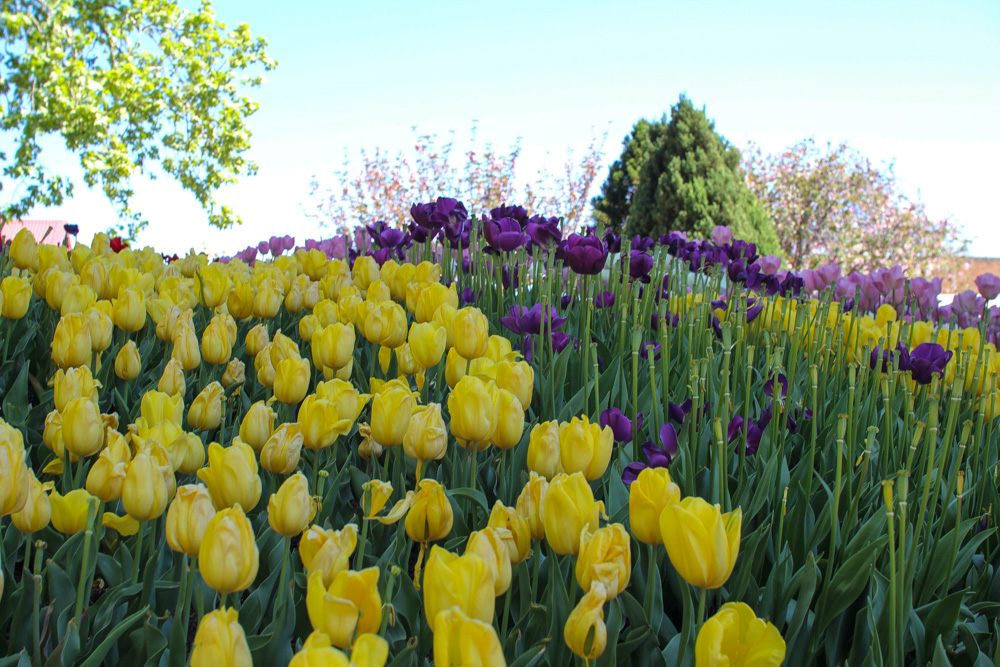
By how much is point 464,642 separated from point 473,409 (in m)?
0.59

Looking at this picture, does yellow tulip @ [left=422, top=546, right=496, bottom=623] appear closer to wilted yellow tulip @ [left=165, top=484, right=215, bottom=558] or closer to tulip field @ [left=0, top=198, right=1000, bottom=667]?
tulip field @ [left=0, top=198, right=1000, bottom=667]

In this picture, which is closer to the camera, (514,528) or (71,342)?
(514,528)

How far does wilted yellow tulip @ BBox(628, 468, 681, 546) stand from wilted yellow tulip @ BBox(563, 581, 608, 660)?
19 cm

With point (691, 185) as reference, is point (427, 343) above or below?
below

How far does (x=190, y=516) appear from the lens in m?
0.93

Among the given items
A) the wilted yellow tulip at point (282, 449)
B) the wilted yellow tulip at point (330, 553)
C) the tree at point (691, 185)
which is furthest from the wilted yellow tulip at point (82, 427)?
the tree at point (691, 185)

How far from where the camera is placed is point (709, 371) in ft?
6.23

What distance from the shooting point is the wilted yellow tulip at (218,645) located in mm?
722

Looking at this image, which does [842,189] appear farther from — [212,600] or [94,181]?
[212,600]

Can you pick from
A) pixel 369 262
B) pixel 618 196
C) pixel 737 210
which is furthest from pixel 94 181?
pixel 369 262

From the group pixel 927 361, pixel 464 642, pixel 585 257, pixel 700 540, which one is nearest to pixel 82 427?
pixel 464 642

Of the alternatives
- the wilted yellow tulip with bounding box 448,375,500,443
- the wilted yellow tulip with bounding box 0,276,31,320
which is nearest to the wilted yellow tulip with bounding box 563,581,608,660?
the wilted yellow tulip with bounding box 448,375,500,443

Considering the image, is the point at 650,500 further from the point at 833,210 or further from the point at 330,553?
the point at 833,210

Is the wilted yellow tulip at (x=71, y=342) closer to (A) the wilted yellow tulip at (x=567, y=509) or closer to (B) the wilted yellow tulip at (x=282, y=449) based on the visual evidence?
(B) the wilted yellow tulip at (x=282, y=449)
